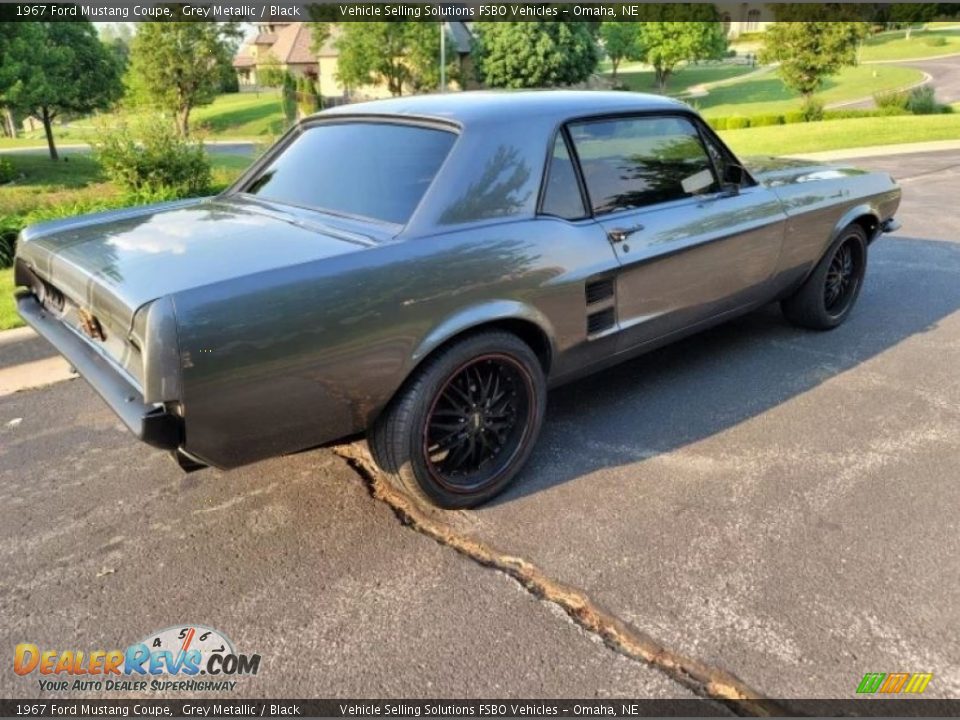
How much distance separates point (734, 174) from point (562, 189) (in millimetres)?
1431

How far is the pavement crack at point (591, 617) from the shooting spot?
2.06 metres

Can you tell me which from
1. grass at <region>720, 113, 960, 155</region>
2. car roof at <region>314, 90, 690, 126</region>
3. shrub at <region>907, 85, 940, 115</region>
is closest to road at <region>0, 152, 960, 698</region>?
car roof at <region>314, 90, 690, 126</region>

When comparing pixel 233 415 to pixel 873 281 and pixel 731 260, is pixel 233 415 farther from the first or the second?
pixel 873 281

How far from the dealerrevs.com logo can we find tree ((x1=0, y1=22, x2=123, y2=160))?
34.4 m

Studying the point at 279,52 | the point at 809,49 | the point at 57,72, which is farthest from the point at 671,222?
the point at 279,52

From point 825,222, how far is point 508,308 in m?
2.66

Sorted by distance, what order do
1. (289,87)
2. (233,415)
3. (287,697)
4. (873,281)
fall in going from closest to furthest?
(287,697) → (233,415) → (873,281) → (289,87)

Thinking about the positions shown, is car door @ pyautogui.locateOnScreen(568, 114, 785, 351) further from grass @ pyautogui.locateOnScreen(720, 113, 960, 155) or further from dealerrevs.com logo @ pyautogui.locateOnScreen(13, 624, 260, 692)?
grass @ pyautogui.locateOnScreen(720, 113, 960, 155)

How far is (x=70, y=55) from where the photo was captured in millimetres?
34062

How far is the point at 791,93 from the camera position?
39.0 m

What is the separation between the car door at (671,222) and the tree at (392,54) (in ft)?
149

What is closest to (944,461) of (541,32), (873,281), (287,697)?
(287,697)

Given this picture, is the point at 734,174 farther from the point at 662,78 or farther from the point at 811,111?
the point at 662,78

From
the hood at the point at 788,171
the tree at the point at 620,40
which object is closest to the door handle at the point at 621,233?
the hood at the point at 788,171
